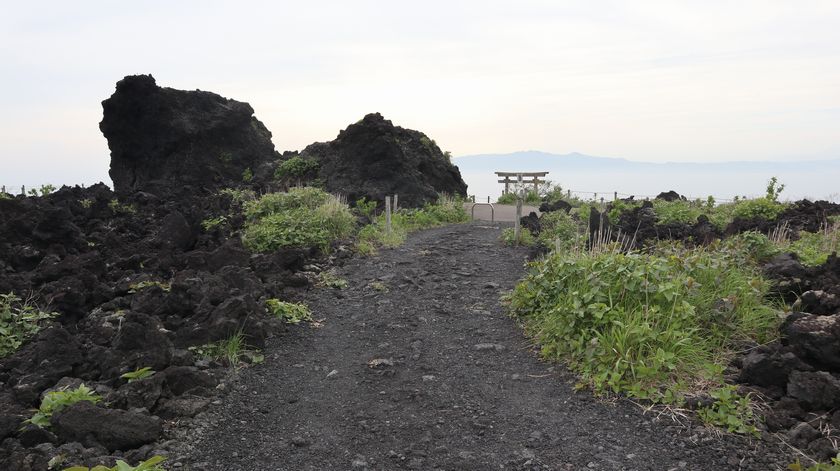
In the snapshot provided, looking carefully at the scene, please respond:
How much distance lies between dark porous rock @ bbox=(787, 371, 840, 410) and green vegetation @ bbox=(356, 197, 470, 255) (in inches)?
332

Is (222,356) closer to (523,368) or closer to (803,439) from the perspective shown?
(523,368)

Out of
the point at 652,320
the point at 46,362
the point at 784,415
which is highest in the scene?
the point at 652,320

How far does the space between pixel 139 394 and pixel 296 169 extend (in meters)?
17.1

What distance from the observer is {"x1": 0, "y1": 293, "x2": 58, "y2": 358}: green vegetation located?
24.2 ft

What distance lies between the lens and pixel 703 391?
5.79m

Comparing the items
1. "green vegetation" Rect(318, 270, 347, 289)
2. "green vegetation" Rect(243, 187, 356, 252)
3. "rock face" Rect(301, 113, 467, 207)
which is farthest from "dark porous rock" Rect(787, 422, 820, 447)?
"rock face" Rect(301, 113, 467, 207)

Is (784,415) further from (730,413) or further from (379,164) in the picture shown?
(379,164)

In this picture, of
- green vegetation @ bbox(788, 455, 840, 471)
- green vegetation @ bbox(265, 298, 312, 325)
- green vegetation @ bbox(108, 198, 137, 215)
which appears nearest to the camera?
green vegetation @ bbox(788, 455, 840, 471)

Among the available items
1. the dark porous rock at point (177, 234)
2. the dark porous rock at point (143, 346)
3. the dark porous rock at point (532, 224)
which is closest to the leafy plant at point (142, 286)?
the dark porous rock at point (143, 346)

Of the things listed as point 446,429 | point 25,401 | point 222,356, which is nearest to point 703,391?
point 446,429

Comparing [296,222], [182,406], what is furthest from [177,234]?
[182,406]

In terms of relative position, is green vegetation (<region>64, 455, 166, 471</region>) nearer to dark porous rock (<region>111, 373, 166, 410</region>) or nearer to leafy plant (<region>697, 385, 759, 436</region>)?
dark porous rock (<region>111, 373, 166, 410</region>)

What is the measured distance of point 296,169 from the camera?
73.0 ft

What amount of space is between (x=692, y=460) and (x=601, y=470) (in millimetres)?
711
